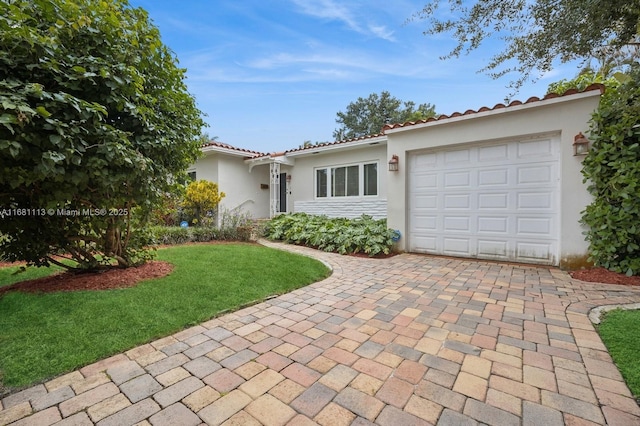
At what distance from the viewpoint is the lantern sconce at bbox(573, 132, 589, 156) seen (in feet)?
17.0

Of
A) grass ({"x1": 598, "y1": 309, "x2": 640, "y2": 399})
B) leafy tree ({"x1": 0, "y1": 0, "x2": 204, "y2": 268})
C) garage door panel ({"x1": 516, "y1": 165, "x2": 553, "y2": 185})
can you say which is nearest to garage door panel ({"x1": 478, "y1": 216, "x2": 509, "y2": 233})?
garage door panel ({"x1": 516, "y1": 165, "x2": 553, "y2": 185})

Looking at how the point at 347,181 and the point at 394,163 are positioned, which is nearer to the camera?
the point at 394,163

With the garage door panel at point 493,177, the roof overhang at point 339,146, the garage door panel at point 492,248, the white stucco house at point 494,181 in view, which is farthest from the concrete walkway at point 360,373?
the roof overhang at point 339,146

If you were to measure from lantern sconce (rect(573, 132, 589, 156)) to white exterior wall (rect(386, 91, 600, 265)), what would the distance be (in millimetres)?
86

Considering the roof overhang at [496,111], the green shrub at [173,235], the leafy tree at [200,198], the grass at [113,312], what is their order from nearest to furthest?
1. the grass at [113,312]
2. the roof overhang at [496,111]
3. the green shrub at [173,235]
4. the leafy tree at [200,198]

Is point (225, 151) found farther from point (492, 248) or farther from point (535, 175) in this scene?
point (535, 175)

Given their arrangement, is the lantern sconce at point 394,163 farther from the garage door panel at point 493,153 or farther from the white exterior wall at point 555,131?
the garage door panel at point 493,153

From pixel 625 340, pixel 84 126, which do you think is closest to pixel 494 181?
pixel 625 340

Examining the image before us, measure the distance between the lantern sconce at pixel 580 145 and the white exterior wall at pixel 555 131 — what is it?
0.28 feet

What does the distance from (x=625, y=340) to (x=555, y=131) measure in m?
4.43

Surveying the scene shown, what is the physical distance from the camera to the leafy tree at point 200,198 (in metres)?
9.57

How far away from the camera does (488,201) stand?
20.9 feet

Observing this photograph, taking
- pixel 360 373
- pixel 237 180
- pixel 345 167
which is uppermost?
pixel 345 167

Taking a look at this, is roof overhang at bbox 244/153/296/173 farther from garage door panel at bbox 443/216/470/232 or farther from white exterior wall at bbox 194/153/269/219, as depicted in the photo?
garage door panel at bbox 443/216/470/232
